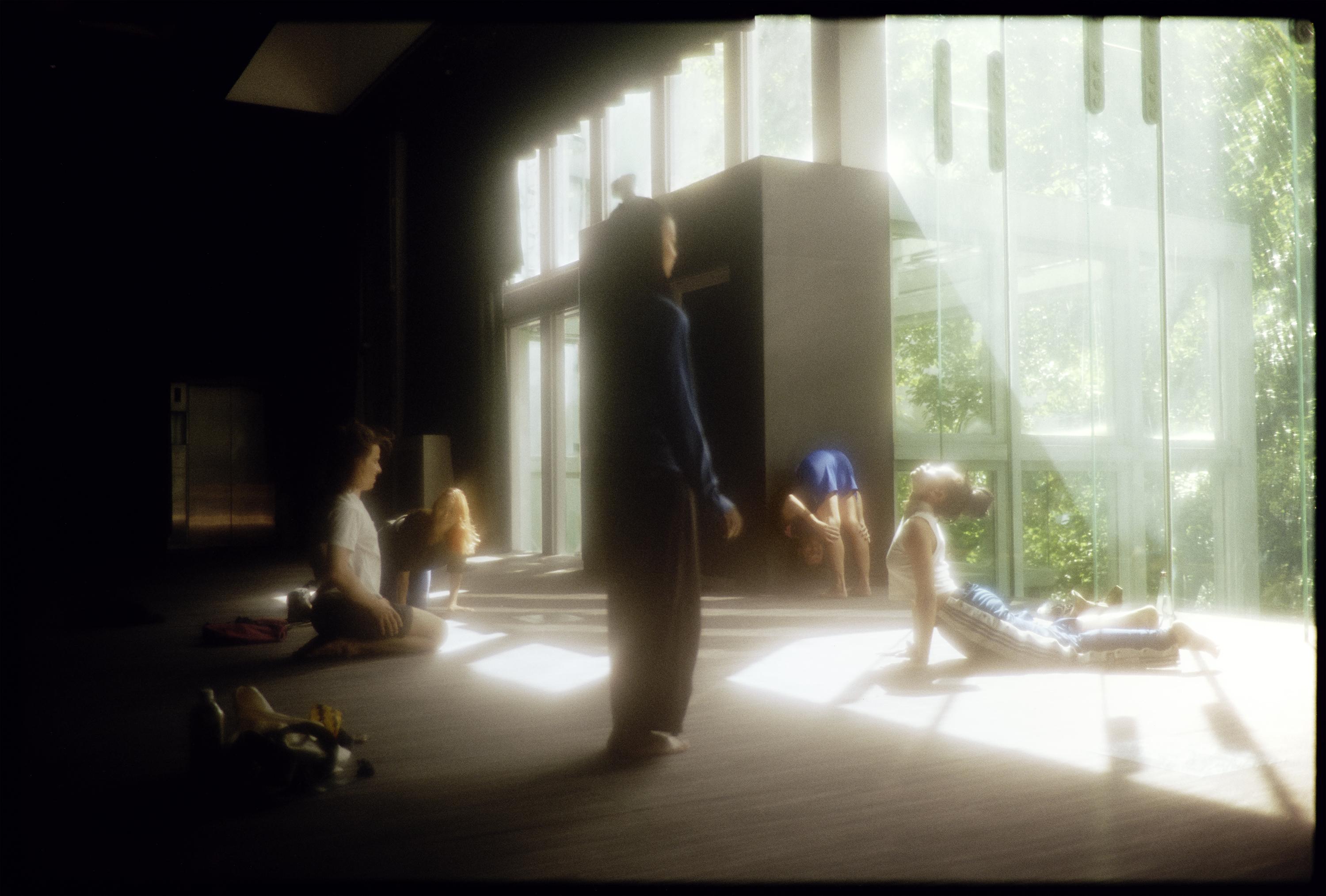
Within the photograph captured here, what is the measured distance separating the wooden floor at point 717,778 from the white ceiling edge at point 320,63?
8.07 metres

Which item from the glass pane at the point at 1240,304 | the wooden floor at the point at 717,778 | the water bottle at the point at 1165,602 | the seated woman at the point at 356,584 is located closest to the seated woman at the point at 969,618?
the wooden floor at the point at 717,778

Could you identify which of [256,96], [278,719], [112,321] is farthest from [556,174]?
[278,719]

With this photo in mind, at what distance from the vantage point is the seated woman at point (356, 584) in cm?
470

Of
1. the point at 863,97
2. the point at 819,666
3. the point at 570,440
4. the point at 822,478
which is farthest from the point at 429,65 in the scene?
the point at 819,666

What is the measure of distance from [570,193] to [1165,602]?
800cm

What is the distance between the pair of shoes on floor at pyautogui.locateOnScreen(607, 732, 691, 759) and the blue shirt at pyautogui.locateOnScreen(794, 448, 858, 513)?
185 inches

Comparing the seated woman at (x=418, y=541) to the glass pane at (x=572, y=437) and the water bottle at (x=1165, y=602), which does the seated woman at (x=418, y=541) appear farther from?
the glass pane at (x=572, y=437)

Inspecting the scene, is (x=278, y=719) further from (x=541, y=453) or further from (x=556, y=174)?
(x=556, y=174)

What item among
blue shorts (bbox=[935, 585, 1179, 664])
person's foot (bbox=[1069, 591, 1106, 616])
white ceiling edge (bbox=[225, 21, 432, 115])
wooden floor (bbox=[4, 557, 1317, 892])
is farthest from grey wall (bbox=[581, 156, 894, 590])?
white ceiling edge (bbox=[225, 21, 432, 115])

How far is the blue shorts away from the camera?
4.39 m

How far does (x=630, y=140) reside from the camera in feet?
34.4

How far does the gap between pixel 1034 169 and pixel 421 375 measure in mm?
8245

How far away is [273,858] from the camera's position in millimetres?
2254

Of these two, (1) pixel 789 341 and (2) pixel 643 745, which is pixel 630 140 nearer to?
(1) pixel 789 341
